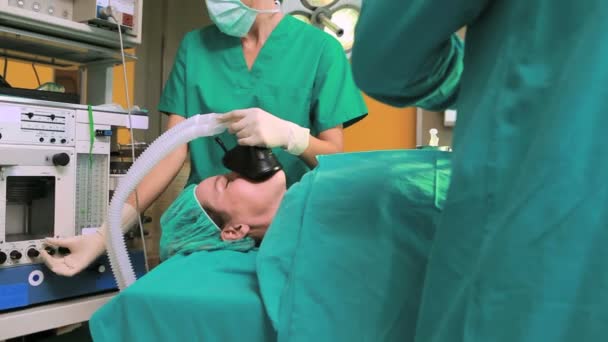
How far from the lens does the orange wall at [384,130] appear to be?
9.13 feet

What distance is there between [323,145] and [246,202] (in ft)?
1.25

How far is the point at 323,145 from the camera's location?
1.61 m

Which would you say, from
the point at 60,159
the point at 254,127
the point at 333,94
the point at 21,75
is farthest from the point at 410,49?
the point at 21,75

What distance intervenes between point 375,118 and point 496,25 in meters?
2.29

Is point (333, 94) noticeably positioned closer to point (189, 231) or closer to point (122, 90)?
point (189, 231)

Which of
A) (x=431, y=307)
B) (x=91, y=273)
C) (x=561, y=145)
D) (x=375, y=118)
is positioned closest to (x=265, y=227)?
(x=91, y=273)

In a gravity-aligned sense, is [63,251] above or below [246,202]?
below

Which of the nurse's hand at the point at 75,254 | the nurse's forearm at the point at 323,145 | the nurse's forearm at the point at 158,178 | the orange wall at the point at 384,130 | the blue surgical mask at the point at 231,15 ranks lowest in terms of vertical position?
the nurse's hand at the point at 75,254

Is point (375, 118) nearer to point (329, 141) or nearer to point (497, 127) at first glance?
point (329, 141)

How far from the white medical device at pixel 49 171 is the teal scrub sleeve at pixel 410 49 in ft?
3.76

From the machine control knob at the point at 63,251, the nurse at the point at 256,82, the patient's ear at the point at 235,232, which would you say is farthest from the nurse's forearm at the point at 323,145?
the machine control knob at the point at 63,251

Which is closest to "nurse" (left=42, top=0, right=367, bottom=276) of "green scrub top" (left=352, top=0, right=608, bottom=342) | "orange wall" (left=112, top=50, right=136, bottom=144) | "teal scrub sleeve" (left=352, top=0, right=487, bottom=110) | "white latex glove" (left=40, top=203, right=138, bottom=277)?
"white latex glove" (left=40, top=203, right=138, bottom=277)

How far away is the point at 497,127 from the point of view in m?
0.54

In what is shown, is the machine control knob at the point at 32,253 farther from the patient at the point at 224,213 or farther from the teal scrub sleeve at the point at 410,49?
the teal scrub sleeve at the point at 410,49
